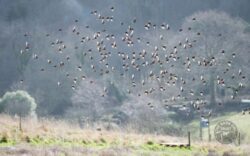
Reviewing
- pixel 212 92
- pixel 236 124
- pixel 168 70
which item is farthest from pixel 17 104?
pixel 212 92

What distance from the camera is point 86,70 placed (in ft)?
214

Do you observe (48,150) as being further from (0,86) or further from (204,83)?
(0,86)

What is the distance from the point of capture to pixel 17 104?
47250 mm

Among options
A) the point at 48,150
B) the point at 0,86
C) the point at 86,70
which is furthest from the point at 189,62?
the point at 48,150

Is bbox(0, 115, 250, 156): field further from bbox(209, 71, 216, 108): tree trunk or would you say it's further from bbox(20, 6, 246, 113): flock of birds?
bbox(209, 71, 216, 108): tree trunk

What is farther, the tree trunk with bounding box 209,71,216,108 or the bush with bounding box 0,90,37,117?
the tree trunk with bounding box 209,71,216,108

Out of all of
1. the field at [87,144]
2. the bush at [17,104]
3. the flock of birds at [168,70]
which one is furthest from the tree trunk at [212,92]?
the field at [87,144]

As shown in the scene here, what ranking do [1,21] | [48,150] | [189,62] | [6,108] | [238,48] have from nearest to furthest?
[48,150], [6,108], [189,62], [238,48], [1,21]

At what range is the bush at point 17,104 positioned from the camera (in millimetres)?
47000

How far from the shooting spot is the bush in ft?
154

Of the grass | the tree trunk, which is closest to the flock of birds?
the tree trunk

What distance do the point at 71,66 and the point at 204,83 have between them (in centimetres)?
1543

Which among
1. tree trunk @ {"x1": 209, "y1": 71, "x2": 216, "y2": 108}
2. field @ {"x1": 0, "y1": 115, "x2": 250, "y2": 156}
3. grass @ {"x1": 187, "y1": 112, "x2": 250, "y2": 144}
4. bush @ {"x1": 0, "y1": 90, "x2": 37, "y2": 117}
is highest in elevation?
tree trunk @ {"x1": 209, "y1": 71, "x2": 216, "y2": 108}

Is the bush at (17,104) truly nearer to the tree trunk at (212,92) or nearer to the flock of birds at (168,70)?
the flock of birds at (168,70)
